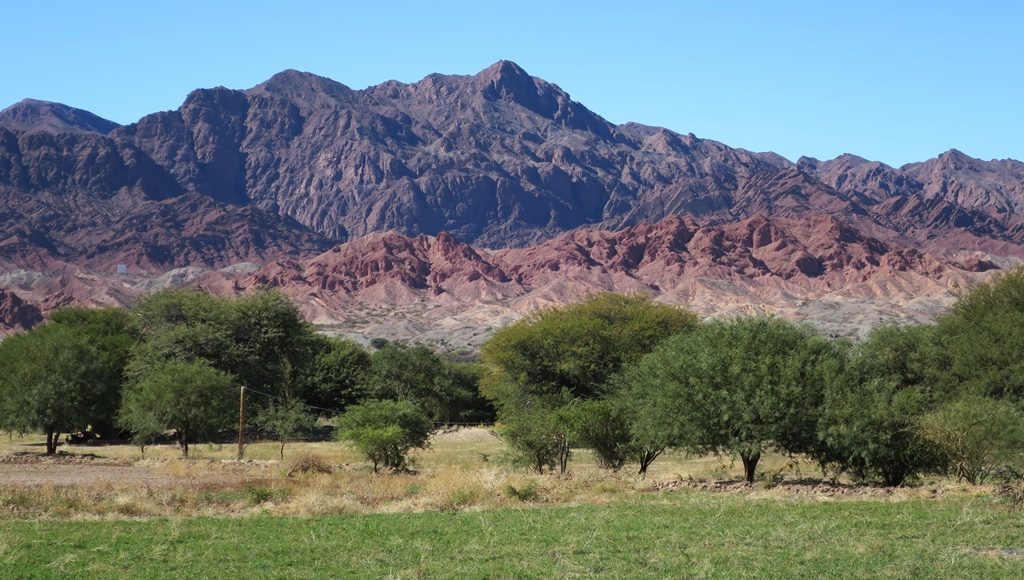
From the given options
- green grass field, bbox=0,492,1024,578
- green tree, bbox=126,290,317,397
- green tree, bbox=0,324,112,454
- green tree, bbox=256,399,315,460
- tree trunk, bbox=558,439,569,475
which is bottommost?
green grass field, bbox=0,492,1024,578

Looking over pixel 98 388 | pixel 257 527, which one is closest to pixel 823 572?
pixel 257 527

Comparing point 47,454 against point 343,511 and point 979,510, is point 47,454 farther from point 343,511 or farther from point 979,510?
point 979,510

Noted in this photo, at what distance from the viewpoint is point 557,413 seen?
122ft

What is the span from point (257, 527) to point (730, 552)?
985 cm

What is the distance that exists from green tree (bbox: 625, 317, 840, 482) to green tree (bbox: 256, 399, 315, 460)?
2693 centimetres

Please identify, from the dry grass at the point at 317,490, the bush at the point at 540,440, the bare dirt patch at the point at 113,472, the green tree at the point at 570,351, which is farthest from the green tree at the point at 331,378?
the bush at the point at 540,440

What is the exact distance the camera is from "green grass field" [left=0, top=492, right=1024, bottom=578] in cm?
1648

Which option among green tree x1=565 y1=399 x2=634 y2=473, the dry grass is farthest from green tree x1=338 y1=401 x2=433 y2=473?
green tree x1=565 y1=399 x2=634 y2=473

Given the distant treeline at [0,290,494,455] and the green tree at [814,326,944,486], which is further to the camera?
the distant treeline at [0,290,494,455]

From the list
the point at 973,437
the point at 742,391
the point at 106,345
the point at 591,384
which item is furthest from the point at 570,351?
the point at 106,345

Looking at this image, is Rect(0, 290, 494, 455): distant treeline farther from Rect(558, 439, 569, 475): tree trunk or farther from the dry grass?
Rect(558, 439, 569, 475): tree trunk

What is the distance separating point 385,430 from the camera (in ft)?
127

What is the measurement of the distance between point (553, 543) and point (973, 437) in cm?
1687

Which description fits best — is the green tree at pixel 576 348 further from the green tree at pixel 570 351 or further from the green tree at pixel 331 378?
the green tree at pixel 331 378
